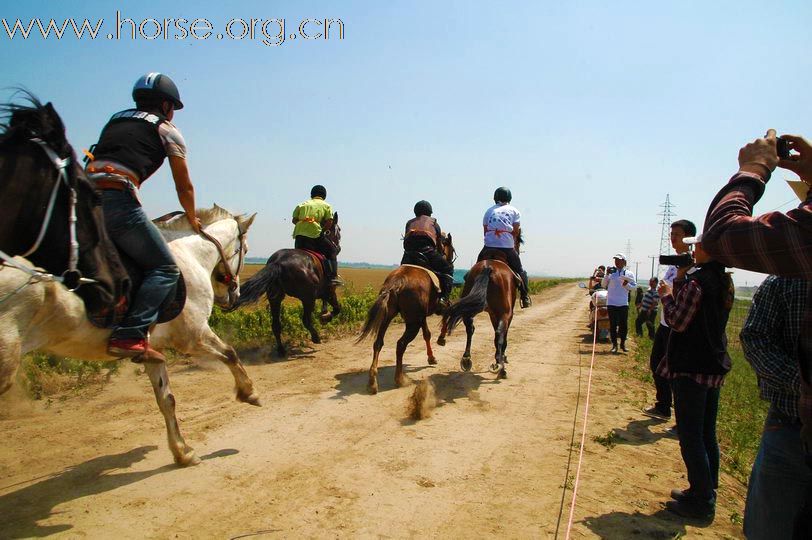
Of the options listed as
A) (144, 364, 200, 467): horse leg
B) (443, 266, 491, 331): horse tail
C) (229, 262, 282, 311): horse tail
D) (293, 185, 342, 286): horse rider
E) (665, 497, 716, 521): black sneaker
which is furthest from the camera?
(293, 185, 342, 286): horse rider

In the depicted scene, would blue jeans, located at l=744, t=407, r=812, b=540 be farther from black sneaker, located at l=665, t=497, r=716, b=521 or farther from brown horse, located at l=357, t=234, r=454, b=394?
brown horse, located at l=357, t=234, r=454, b=394

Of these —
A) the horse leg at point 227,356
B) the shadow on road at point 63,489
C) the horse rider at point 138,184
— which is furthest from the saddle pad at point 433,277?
the horse rider at point 138,184

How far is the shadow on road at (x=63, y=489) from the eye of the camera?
11.0 ft

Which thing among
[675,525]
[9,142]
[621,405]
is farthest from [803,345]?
[621,405]

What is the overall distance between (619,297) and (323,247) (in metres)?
6.90

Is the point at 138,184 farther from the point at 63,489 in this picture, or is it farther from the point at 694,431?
the point at 694,431

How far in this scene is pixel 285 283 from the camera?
974 cm

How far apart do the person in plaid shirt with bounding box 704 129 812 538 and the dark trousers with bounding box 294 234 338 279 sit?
909 cm

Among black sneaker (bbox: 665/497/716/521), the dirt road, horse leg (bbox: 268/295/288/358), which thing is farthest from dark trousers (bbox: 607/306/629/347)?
black sneaker (bbox: 665/497/716/521)

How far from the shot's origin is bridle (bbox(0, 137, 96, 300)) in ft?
9.37

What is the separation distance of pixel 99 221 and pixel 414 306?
4945 mm

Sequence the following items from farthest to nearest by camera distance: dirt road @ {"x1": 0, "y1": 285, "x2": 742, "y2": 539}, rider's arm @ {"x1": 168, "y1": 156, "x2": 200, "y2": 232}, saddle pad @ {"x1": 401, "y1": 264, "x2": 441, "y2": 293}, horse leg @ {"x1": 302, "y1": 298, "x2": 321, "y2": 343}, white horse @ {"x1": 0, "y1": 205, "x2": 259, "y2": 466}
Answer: horse leg @ {"x1": 302, "y1": 298, "x2": 321, "y2": 343} < saddle pad @ {"x1": 401, "y1": 264, "x2": 441, "y2": 293} < rider's arm @ {"x1": 168, "y1": 156, "x2": 200, "y2": 232} < dirt road @ {"x1": 0, "y1": 285, "x2": 742, "y2": 539} < white horse @ {"x1": 0, "y1": 205, "x2": 259, "y2": 466}

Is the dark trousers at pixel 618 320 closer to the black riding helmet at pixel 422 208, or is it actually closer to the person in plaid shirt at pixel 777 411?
the black riding helmet at pixel 422 208

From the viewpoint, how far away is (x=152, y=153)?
12.9 ft
